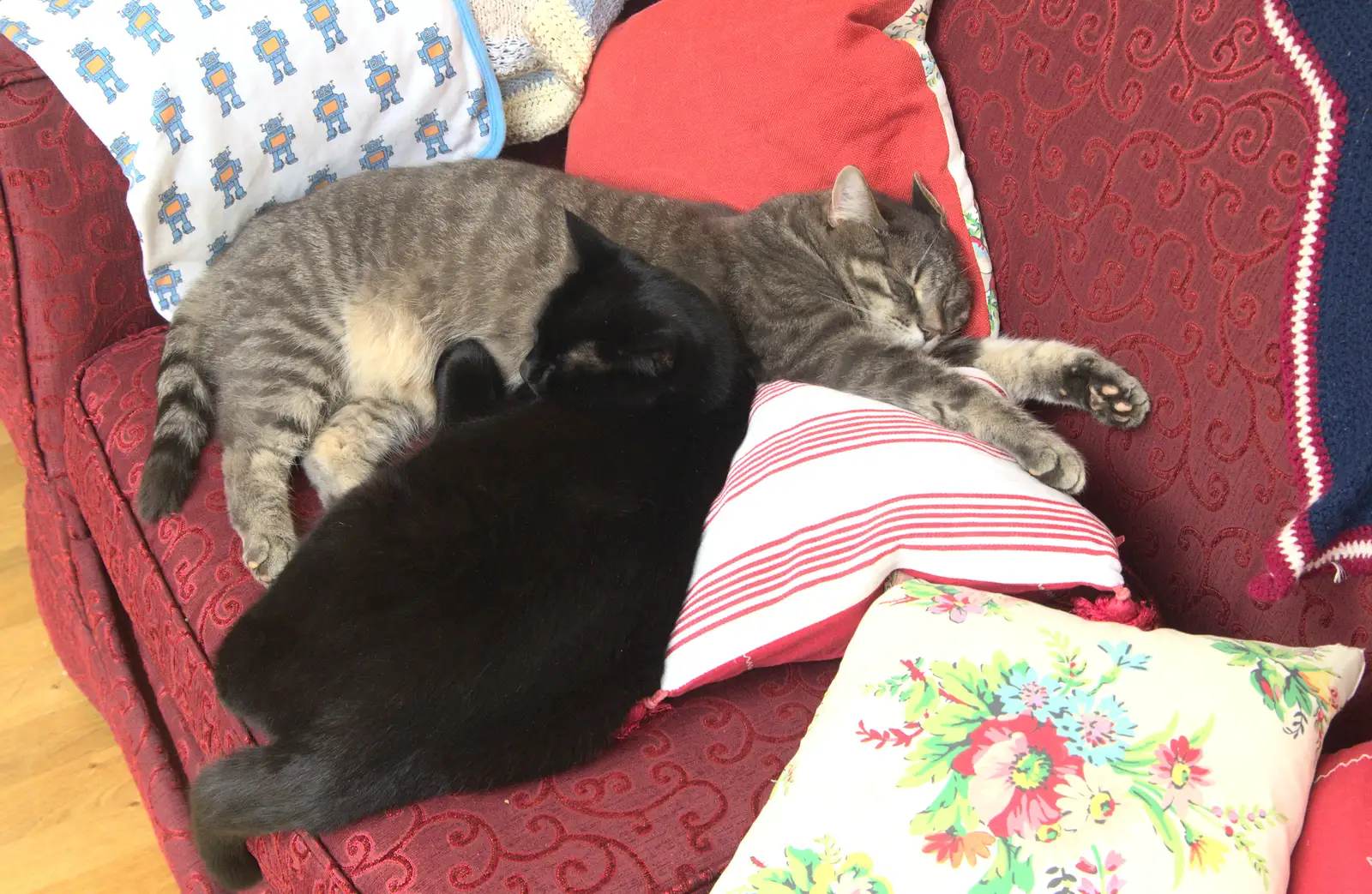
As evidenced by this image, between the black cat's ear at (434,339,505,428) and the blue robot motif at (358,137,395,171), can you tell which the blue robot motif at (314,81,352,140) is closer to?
the blue robot motif at (358,137,395,171)

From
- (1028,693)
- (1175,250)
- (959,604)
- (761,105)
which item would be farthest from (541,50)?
(1028,693)

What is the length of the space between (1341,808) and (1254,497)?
0.39 metres

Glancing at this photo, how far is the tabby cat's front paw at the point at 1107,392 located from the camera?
3.84ft

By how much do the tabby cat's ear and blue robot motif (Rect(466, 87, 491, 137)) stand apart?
0.61 meters

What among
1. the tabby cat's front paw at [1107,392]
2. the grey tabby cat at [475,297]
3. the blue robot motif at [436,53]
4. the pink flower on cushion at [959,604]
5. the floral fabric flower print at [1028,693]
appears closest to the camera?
the floral fabric flower print at [1028,693]

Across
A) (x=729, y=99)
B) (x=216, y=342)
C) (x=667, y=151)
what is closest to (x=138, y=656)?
(x=216, y=342)

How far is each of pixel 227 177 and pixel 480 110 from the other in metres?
0.43

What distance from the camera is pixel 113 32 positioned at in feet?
4.17

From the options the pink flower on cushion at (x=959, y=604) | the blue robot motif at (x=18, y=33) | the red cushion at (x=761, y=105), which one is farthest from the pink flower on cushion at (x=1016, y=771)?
the blue robot motif at (x=18, y=33)

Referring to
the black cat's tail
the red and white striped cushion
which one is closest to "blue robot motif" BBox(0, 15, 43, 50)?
the black cat's tail

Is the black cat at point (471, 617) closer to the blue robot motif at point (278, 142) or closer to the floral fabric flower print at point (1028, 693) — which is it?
the floral fabric flower print at point (1028, 693)

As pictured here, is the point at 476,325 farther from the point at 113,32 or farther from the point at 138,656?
the point at 138,656

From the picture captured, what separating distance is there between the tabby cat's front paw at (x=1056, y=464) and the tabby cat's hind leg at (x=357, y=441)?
35.8 inches

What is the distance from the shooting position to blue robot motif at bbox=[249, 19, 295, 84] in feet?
4.40
